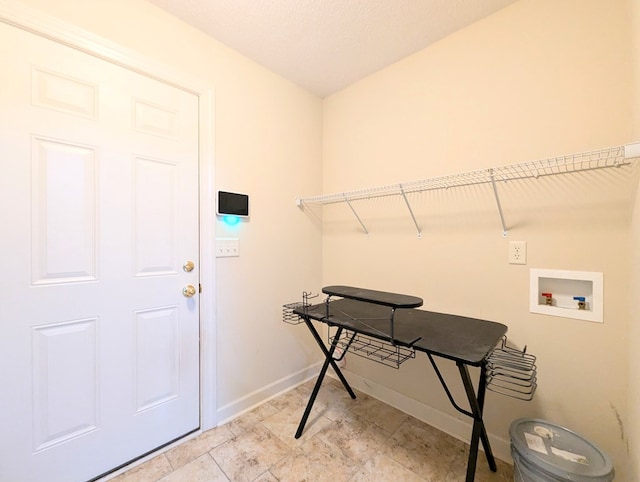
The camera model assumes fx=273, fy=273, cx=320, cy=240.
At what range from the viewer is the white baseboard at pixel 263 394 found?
1827 mm

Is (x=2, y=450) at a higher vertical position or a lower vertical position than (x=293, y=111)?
lower

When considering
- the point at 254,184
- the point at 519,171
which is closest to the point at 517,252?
the point at 519,171

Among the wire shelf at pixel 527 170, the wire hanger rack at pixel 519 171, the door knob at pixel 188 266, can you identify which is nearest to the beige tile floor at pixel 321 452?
the door knob at pixel 188 266

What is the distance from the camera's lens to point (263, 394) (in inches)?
80.4

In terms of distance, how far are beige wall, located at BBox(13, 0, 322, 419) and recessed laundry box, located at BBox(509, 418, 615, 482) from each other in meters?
1.55

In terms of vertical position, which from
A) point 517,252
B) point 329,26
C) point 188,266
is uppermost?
point 329,26

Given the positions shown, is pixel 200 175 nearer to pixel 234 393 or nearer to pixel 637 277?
pixel 234 393

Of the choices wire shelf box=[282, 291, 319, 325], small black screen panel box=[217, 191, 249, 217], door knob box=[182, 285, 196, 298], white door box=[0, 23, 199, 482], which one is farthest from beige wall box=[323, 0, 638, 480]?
white door box=[0, 23, 199, 482]

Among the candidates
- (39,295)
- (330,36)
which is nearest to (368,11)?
(330,36)

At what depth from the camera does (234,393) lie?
6.17 feet

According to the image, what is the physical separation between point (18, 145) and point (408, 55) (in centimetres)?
222

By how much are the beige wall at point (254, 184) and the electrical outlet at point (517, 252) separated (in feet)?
4.74

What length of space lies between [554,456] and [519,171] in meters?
1.29

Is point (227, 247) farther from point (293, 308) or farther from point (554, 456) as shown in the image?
point (554, 456)
